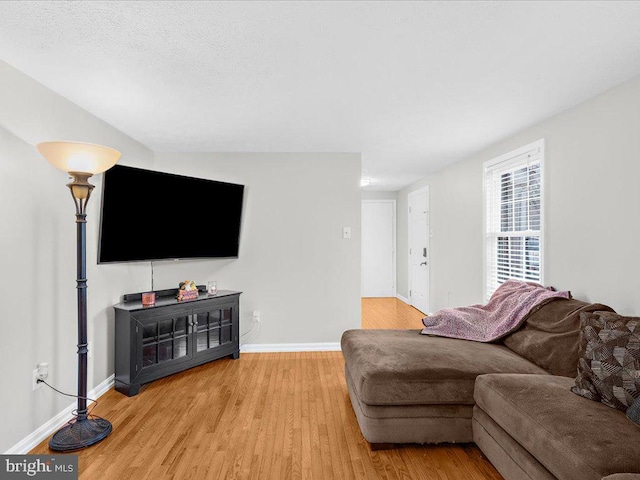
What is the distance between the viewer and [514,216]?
337 centimetres

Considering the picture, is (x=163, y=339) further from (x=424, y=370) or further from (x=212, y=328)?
(x=424, y=370)

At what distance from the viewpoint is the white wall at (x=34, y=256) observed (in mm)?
1969

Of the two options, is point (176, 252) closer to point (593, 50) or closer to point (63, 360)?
point (63, 360)

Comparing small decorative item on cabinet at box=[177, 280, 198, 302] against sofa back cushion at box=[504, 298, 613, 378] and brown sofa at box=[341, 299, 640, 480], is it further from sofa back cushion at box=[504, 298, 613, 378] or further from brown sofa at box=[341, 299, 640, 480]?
sofa back cushion at box=[504, 298, 613, 378]

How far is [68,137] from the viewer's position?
8.17 feet

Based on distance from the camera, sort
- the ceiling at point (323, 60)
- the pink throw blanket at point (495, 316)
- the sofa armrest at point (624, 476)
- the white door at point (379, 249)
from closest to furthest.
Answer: the sofa armrest at point (624, 476) → the ceiling at point (323, 60) → the pink throw blanket at point (495, 316) → the white door at point (379, 249)

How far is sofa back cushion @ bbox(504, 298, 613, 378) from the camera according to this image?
2123 millimetres

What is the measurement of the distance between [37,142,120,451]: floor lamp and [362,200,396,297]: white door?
5.36 m

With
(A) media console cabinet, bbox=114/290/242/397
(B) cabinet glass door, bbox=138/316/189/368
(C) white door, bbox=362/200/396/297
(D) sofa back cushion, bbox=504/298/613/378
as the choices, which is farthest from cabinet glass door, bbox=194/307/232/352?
(C) white door, bbox=362/200/396/297

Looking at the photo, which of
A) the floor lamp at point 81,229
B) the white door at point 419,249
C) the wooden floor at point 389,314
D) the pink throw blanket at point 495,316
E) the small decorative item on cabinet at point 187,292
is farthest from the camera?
the white door at point 419,249

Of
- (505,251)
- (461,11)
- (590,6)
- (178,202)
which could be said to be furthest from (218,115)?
(505,251)

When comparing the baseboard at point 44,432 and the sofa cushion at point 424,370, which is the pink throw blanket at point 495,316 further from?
the baseboard at point 44,432

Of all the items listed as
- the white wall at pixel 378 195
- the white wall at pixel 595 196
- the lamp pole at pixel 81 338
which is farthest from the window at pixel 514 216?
the lamp pole at pixel 81 338

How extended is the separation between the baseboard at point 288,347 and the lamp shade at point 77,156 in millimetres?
2471
